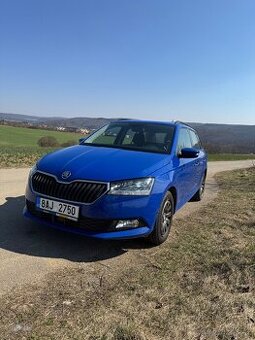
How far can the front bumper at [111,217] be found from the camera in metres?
4.78

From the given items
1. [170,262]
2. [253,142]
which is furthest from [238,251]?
[253,142]

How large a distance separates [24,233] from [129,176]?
1.71m

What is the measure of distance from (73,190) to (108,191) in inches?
16.6

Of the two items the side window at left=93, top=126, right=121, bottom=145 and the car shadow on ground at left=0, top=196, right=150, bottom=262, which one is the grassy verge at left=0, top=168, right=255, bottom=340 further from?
the side window at left=93, top=126, right=121, bottom=145

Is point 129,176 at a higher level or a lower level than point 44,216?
higher

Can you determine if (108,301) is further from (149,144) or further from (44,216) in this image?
(149,144)

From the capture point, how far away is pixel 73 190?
4883mm

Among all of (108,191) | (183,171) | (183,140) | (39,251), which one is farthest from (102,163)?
(183,140)

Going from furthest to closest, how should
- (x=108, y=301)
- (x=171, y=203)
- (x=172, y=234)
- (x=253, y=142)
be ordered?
(x=253, y=142)
(x=172, y=234)
(x=171, y=203)
(x=108, y=301)

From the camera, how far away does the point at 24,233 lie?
5582mm

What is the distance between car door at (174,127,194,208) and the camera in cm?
615

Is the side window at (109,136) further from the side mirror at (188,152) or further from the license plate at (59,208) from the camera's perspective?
the license plate at (59,208)

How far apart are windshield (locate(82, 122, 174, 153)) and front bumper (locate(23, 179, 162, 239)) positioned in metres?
1.32

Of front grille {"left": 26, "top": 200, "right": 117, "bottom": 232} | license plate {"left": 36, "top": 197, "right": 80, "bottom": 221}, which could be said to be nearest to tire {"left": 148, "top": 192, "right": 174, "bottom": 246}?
front grille {"left": 26, "top": 200, "right": 117, "bottom": 232}
